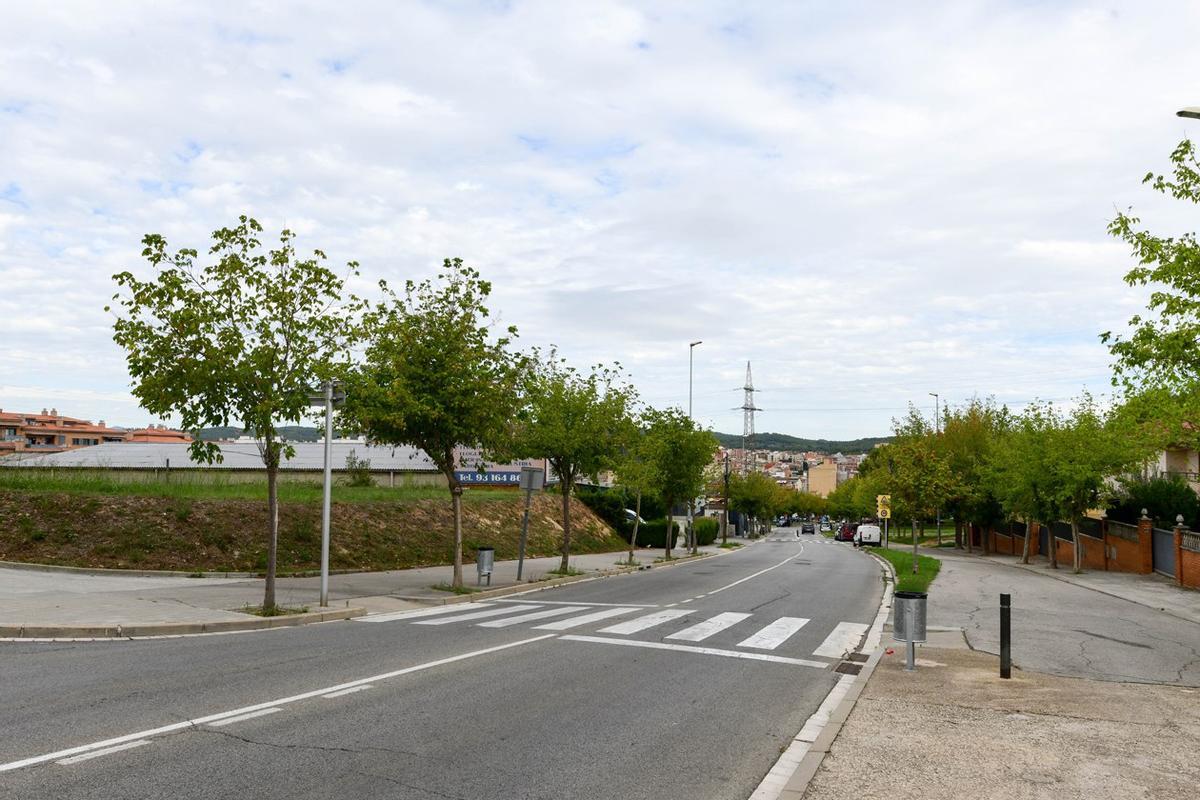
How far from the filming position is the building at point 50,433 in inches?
4186

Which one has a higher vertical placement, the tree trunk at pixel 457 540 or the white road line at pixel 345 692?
the tree trunk at pixel 457 540

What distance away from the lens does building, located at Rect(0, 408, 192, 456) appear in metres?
106

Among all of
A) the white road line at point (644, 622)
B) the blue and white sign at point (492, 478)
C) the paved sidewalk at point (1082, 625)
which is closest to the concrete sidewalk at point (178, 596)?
the white road line at point (644, 622)

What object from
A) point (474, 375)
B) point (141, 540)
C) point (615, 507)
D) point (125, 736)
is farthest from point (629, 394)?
point (125, 736)

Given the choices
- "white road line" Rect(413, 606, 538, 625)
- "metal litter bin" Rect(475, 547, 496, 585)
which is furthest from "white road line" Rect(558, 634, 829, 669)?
"metal litter bin" Rect(475, 547, 496, 585)

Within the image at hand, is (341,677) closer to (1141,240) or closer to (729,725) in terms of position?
(729,725)

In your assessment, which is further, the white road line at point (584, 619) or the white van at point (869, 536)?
the white van at point (869, 536)

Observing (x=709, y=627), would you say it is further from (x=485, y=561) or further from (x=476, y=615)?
(x=485, y=561)

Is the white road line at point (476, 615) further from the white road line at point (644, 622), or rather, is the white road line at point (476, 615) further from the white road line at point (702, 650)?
the white road line at point (702, 650)

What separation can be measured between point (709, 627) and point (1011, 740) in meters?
7.52

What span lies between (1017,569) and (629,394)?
1945 cm

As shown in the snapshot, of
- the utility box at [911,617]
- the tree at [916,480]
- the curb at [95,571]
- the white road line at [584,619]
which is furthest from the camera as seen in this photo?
the tree at [916,480]

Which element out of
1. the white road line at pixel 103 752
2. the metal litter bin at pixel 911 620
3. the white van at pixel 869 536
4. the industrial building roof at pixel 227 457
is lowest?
the white van at pixel 869 536

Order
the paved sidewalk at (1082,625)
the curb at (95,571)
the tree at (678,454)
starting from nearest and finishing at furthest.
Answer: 1. the paved sidewalk at (1082,625)
2. the curb at (95,571)
3. the tree at (678,454)
